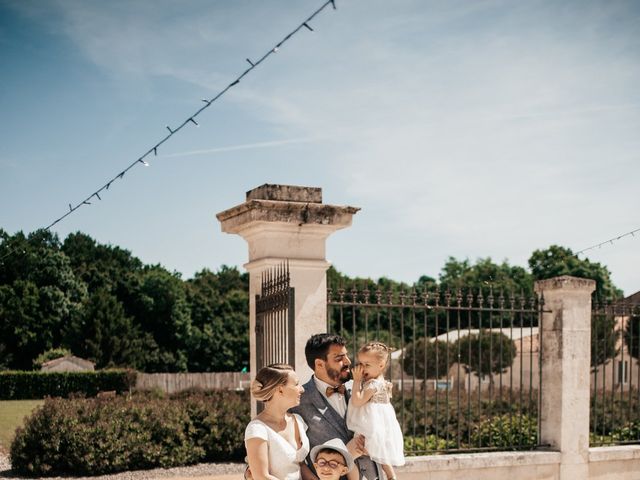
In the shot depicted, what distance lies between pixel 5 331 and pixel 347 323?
23365mm

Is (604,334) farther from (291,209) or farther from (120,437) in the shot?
A: (120,437)

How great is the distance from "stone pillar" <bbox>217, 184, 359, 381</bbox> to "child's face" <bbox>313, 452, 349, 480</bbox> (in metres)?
1.80

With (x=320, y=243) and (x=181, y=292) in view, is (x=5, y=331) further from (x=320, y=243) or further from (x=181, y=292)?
(x=320, y=243)

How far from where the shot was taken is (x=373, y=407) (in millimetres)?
4086

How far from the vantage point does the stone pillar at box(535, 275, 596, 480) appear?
7.75 meters

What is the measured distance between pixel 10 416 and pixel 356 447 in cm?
2267

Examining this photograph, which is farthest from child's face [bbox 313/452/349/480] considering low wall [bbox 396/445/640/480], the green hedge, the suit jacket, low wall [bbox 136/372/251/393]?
the green hedge

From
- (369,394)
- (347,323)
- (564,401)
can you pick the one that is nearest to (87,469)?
(564,401)

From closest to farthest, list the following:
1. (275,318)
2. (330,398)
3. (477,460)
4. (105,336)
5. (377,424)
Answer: (377,424)
(330,398)
(275,318)
(477,460)
(105,336)

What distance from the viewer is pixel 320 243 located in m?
5.93

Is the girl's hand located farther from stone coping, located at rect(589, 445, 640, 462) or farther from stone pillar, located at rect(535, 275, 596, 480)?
stone coping, located at rect(589, 445, 640, 462)

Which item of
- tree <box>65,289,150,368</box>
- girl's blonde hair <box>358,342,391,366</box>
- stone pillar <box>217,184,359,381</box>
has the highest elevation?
stone pillar <box>217,184,359,381</box>

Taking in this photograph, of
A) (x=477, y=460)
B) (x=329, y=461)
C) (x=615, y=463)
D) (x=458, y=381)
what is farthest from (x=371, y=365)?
(x=615, y=463)

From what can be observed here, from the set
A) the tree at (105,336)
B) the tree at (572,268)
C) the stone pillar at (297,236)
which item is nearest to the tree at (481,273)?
the tree at (572,268)
